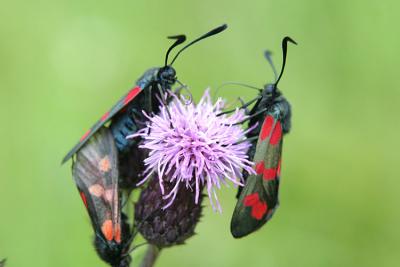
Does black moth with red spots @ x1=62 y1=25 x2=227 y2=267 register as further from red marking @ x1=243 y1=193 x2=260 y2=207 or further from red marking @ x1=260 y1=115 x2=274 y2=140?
red marking @ x1=243 y1=193 x2=260 y2=207

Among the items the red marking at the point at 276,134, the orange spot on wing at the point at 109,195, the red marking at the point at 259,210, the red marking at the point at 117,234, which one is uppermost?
the orange spot on wing at the point at 109,195

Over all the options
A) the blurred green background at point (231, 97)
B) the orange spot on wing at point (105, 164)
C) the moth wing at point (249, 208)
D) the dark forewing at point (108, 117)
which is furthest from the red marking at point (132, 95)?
the blurred green background at point (231, 97)

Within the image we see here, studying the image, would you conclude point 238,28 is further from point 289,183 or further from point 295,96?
point 289,183

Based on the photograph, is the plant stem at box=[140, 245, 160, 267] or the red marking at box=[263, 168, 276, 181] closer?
the red marking at box=[263, 168, 276, 181]

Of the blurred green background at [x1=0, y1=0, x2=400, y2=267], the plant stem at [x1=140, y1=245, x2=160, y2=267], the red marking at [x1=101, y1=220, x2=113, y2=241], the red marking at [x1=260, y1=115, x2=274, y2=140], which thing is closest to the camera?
the red marking at [x1=101, y1=220, x2=113, y2=241]

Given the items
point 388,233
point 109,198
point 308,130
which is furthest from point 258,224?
point 308,130

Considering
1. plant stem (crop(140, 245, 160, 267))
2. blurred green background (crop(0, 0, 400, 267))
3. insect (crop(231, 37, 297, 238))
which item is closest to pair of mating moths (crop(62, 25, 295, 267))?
insect (crop(231, 37, 297, 238))

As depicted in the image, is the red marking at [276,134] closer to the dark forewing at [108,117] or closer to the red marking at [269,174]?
the red marking at [269,174]
